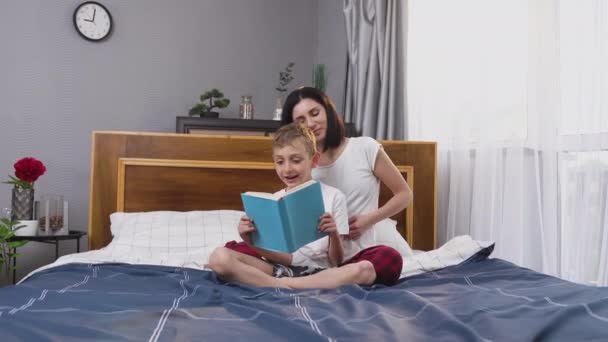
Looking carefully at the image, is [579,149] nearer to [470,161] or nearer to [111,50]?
[470,161]

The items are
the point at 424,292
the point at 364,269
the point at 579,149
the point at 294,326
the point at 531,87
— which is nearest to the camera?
the point at 294,326

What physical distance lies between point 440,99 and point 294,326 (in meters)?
1.94

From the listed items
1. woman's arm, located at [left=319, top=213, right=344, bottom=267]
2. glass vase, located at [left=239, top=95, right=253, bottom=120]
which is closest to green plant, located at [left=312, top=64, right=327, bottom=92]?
glass vase, located at [left=239, top=95, right=253, bottom=120]

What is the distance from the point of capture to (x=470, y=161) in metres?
2.51

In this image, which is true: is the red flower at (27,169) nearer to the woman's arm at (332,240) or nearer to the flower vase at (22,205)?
the flower vase at (22,205)

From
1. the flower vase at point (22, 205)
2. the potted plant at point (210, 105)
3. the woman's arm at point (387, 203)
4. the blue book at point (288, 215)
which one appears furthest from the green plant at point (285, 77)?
the blue book at point (288, 215)

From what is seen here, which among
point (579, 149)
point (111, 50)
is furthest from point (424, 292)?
point (111, 50)

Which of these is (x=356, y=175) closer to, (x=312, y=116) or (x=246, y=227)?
(x=312, y=116)

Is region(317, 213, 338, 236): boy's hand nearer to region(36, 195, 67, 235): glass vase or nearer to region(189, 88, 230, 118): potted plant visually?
region(36, 195, 67, 235): glass vase

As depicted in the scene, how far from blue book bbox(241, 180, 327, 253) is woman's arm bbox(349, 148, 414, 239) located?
0.30 metres

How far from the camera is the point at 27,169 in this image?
8.48 feet

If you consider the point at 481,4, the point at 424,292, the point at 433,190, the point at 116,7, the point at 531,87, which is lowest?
the point at 424,292

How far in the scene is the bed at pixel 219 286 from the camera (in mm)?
949

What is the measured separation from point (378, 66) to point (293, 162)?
1.61 metres
